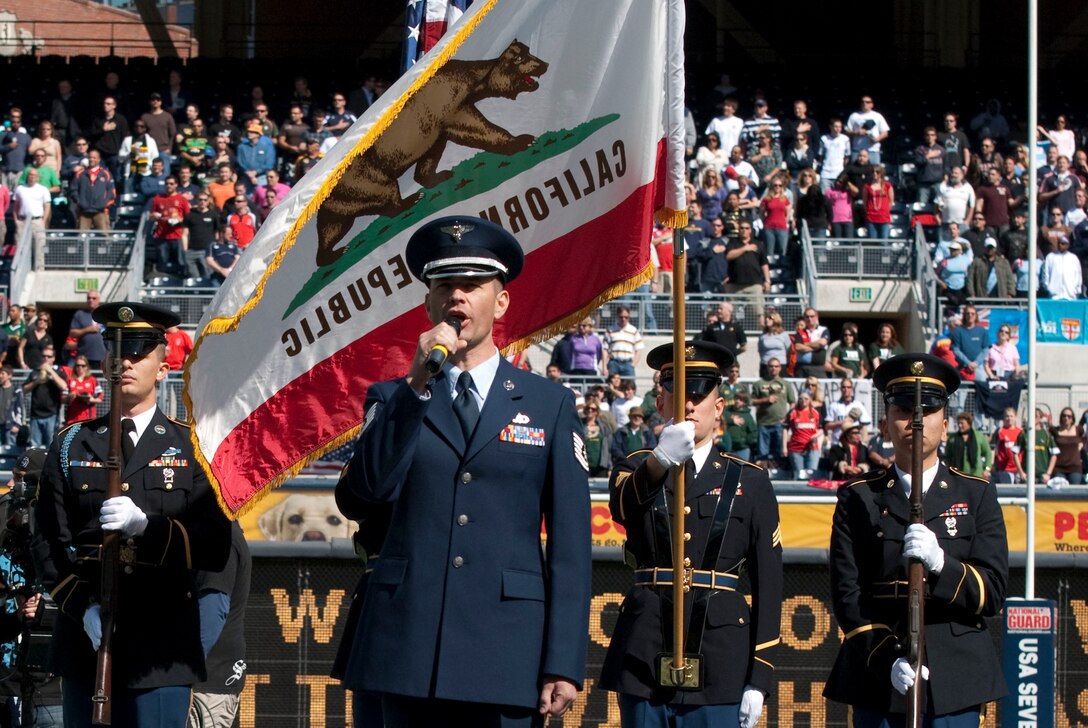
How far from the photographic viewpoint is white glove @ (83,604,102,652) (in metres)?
6.15

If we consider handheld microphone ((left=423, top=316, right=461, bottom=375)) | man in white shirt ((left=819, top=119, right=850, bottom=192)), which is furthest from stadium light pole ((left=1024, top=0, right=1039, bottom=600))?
man in white shirt ((left=819, top=119, right=850, bottom=192))

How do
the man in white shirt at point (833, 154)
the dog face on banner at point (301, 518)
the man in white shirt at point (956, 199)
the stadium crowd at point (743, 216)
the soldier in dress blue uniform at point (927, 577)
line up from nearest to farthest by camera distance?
the soldier in dress blue uniform at point (927, 577), the dog face on banner at point (301, 518), the stadium crowd at point (743, 216), the man in white shirt at point (956, 199), the man in white shirt at point (833, 154)

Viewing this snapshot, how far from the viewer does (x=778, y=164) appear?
23922mm

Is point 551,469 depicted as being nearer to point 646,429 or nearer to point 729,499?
point 729,499

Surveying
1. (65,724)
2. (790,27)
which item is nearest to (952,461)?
(65,724)

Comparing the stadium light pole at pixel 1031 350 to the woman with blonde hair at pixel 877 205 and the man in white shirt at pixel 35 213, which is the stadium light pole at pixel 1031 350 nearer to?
the woman with blonde hair at pixel 877 205

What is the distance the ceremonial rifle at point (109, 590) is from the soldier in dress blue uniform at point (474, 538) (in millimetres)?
1445

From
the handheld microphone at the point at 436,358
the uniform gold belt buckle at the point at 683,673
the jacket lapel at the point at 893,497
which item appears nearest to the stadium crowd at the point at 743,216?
the jacket lapel at the point at 893,497

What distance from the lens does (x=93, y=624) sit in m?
6.20

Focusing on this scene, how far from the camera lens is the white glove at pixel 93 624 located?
6152 mm

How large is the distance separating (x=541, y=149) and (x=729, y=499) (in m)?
1.44

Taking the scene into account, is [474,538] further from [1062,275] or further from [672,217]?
[1062,275]

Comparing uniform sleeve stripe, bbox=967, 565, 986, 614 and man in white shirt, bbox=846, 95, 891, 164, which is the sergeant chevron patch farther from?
man in white shirt, bbox=846, 95, 891, 164

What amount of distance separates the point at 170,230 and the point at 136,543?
52.4 ft
